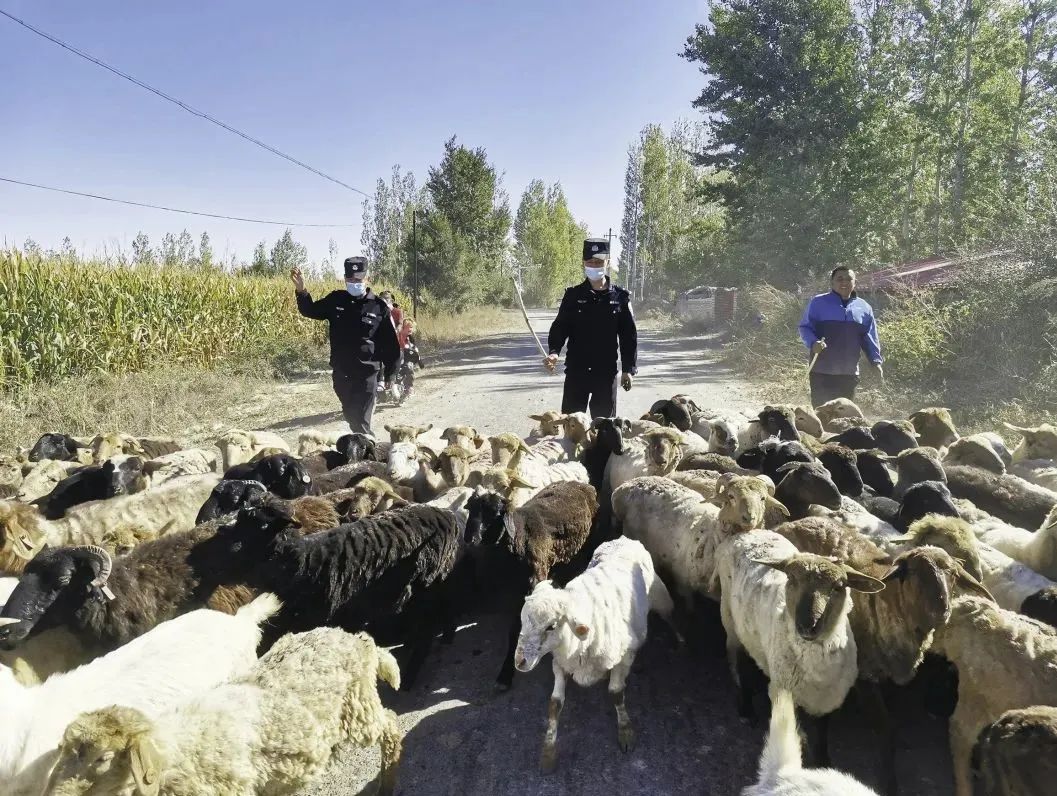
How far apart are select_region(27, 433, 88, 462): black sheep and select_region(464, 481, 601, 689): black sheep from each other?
16.9ft

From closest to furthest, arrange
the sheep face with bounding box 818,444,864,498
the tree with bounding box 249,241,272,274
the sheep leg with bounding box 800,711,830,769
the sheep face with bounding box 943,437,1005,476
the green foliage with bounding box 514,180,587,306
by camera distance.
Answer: the sheep leg with bounding box 800,711,830,769, the sheep face with bounding box 818,444,864,498, the sheep face with bounding box 943,437,1005,476, the tree with bounding box 249,241,272,274, the green foliage with bounding box 514,180,587,306

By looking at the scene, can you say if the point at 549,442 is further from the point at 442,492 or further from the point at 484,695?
the point at 484,695

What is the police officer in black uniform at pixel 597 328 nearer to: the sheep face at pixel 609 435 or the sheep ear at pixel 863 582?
the sheep face at pixel 609 435

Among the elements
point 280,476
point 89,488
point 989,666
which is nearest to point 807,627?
point 989,666

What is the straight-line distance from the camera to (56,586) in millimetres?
3373

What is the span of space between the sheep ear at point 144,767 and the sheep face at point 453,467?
3.65 metres

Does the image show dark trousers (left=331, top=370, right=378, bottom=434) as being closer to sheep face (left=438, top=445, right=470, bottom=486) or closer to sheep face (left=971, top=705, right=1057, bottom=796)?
sheep face (left=438, top=445, right=470, bottom=486)

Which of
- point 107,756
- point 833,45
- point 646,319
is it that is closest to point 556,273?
point 646,319

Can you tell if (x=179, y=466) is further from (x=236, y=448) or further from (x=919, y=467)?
(x=919, y=467)

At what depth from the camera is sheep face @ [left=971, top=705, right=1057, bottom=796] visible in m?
2.12

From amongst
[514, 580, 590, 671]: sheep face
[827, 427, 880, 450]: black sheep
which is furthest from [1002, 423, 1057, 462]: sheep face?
[514, 580, 590, 671]: sheep face

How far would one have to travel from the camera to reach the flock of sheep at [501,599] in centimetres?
266

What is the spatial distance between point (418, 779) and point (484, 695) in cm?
77

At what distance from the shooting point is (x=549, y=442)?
7.25m
